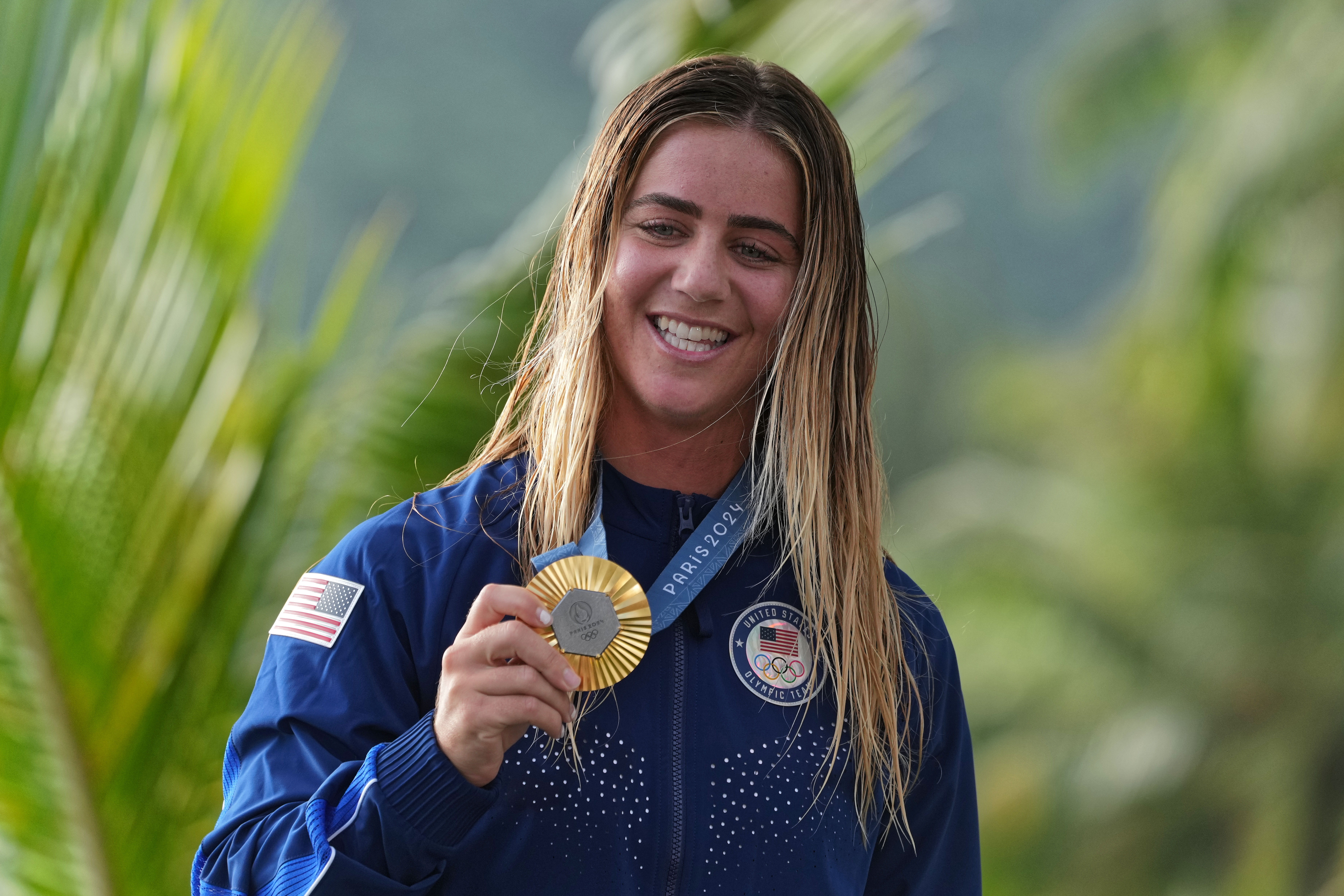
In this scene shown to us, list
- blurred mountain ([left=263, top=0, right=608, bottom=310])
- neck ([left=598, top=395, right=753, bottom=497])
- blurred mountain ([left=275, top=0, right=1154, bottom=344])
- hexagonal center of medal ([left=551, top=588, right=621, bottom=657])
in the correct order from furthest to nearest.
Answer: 1. blurred mountain ([left=263, top=0, right=608, bottom=310])
2. blurred mountain ([left=275, top=0, right=1154, bottom=344])
3. neck ([left=598, top=395, right=753, bottom=497])
4. hexagonal center of medal ([left=551, top=588, right=621, bottom=657])

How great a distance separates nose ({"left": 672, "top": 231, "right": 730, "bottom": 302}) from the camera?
81.7 inches

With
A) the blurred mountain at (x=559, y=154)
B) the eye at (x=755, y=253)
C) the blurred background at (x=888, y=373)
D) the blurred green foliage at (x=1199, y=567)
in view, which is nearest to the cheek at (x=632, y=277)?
the eye at (x=755, y=253)

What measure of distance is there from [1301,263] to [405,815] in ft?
55.1

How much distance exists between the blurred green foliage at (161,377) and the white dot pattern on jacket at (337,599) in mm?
964

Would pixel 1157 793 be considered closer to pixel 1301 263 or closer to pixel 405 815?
pixel 1301 263

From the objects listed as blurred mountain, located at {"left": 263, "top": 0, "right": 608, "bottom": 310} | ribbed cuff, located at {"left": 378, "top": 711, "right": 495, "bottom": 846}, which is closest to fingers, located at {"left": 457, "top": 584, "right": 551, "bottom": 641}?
ribbed cuff, located at {"left": 378, "top": 711, "right": 495, "bottom": 846}

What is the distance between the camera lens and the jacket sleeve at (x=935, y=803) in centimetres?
226

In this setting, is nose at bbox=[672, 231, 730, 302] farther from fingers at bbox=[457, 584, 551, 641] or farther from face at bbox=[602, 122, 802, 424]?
fingers at bbox=[457, 584, 551, 641]

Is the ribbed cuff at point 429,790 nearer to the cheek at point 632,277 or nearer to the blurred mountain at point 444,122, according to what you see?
the cheek at point 632,277

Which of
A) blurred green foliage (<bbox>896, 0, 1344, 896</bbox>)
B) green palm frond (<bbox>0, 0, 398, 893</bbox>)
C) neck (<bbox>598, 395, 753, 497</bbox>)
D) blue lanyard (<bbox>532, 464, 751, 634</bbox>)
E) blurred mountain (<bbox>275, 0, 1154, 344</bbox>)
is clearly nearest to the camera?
blue lanyard (<bbox>532, 464, 751, 634</bbox>)

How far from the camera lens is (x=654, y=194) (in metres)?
2.14

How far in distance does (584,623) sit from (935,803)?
812 millimetres

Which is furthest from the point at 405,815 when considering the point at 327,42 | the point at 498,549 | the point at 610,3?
the point at 610,3

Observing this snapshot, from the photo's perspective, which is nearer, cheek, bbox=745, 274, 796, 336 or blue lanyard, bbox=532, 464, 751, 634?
blue lanyard, bbox=532, 464, 751, 634
